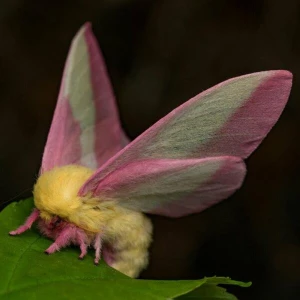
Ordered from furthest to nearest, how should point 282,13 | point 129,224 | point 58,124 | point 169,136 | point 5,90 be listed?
point 5,90 → point 282,13 → point 58,124 → point 129,224 → point 169,136

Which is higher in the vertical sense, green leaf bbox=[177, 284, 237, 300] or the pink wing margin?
the pink wing margin

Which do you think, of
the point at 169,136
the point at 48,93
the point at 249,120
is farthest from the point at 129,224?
the point at 48,93

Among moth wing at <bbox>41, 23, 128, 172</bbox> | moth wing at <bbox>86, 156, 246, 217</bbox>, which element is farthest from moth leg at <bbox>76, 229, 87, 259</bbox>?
moth wing at <bbox>41, 23, 128, 172</bbox>

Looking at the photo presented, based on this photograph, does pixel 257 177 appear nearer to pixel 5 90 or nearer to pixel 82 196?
pixel 5 90

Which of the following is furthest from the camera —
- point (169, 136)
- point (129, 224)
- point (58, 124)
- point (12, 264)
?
point (58, 124)

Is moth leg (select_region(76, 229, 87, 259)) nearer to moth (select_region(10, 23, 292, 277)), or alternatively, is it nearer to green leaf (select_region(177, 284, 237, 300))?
moth (select_region(10, 23, 292, 277))

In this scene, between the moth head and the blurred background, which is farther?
the blurred background
